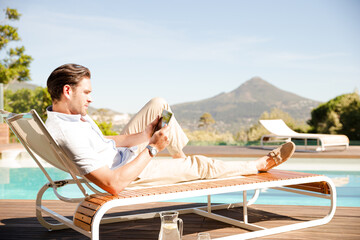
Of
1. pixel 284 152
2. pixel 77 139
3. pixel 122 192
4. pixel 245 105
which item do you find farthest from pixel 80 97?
pixel 245 105

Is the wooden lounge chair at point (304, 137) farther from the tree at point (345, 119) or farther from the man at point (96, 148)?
the man at point (96, 148)

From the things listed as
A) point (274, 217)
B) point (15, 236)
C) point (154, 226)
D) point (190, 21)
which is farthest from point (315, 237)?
point (190, 21)

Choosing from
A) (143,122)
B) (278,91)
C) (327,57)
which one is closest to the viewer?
(143,122)

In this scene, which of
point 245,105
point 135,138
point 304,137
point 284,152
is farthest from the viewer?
point 245,105

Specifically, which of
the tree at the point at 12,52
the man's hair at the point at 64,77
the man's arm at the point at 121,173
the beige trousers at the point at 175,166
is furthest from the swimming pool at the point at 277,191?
the tree at the point at 12,52

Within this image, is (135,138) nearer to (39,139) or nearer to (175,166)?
(175,166)

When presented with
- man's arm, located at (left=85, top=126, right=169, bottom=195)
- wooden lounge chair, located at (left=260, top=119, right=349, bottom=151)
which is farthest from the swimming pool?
man's arm, located at (left=85, top=126, right=169, bottom=195)

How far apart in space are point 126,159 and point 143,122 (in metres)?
0.52

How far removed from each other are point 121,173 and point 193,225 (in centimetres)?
114

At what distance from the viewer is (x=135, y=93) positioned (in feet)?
88.9

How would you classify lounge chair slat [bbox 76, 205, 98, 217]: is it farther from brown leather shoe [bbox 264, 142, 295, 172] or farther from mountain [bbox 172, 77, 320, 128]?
mountain [bbox 172, 77, 320, 128]

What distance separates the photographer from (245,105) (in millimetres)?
31734

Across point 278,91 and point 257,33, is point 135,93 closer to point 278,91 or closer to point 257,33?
point 257,33

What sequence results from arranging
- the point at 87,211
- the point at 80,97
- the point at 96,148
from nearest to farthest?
1. the point at 87,211
2. the point at 80,97
3. the point at 96,148
